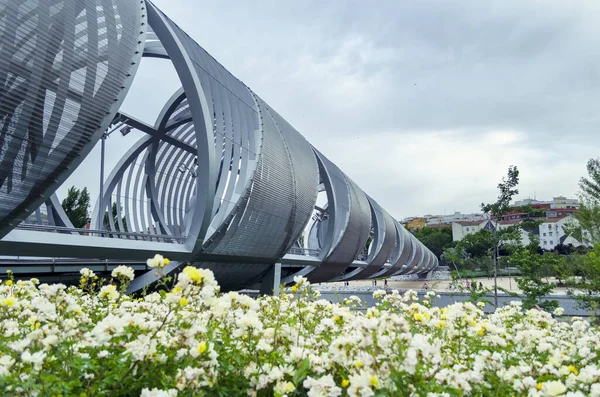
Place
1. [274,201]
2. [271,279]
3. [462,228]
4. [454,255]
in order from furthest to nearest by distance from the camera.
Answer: [462,228] < [271,279] < [454,255] < [274,201]

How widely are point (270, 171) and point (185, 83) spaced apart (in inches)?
228

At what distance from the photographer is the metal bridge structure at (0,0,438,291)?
32.3 ft

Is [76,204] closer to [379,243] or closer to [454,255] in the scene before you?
[379,243]

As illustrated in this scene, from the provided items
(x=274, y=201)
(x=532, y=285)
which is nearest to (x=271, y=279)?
(x=274, y=201)

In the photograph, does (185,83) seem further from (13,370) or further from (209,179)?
(13,370)

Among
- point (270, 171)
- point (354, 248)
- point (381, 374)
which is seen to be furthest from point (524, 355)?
point (354, 248)

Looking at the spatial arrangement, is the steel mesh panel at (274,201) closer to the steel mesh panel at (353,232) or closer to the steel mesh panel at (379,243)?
the steel mesh panel at (353,232)

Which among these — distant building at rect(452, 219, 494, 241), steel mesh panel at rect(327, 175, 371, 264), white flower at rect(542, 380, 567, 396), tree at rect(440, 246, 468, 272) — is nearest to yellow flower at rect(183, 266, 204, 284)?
white flower at rect(542, 380, 567, 396)

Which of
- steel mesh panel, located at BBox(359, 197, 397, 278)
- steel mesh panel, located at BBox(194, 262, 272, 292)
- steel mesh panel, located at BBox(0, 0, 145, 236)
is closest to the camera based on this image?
steel mesh panel, located at BBox(0, 0, 145, 236)

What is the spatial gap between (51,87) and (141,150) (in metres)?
17.3

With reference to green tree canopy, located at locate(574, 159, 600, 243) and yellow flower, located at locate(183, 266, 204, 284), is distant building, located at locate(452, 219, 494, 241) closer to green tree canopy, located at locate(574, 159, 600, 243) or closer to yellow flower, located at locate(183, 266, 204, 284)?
green tree canopy, located at locate(574, 159, 600, 243)

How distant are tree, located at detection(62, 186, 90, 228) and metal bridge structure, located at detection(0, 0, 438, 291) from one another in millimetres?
12751

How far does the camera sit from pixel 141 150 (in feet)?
88.6

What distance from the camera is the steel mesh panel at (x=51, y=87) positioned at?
370 inches
